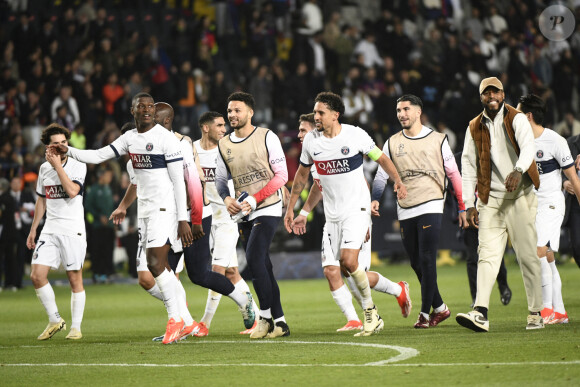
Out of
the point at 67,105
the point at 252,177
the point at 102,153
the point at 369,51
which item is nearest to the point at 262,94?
the point at 369,51

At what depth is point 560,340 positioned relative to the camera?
377 inches

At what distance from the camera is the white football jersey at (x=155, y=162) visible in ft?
34.1

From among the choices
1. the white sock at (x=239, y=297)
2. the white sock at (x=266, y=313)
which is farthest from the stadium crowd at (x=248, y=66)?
the white sock at (x=266, y=313)

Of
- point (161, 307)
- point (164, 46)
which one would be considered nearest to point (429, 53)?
point (164, 46)

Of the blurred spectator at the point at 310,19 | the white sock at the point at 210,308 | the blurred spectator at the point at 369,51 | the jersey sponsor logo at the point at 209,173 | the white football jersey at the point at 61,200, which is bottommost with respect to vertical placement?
the white sock at the point at 210,308

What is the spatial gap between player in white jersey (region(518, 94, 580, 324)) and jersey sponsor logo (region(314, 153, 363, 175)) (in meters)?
2.05

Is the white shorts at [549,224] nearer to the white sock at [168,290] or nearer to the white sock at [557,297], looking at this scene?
the white sock at [557,297]

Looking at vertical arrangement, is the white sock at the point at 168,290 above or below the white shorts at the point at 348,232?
below

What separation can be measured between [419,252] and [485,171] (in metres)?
1.63

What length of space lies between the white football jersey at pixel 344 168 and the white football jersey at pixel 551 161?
2020 mm

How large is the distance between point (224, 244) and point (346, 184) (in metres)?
2.24

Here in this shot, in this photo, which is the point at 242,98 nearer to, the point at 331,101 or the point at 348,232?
the point at 331,101

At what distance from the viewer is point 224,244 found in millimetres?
12656

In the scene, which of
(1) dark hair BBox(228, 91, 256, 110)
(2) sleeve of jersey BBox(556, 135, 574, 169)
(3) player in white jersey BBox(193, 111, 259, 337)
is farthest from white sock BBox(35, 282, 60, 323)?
(2) sleeve of jersey BBox(556, 135, 574, 169)
